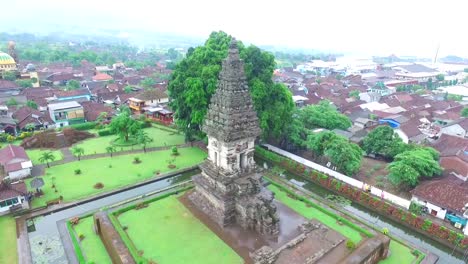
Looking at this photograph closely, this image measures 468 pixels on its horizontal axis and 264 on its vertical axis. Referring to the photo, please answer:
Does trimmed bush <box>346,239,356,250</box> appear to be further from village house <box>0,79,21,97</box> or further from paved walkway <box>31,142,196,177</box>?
village house <box>0,79,21,97</box>

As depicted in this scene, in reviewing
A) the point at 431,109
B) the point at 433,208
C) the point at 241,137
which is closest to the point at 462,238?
the point at 433,208

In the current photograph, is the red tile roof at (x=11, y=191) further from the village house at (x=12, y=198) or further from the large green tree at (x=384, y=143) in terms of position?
the large green tree at (x=384, y=143)

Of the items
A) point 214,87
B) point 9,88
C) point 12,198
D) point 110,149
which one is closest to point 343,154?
point 214,87

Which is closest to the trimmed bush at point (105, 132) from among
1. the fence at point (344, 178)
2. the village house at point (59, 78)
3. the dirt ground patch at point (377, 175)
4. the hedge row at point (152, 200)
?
the hedge row at point (152, 200)

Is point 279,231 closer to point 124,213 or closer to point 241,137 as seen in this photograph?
point 241,137

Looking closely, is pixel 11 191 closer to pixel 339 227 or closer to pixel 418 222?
pixel 339 227

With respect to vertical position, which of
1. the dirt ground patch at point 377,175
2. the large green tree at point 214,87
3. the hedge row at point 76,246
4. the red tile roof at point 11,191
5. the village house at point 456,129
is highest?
the large green tree at point 214,87
